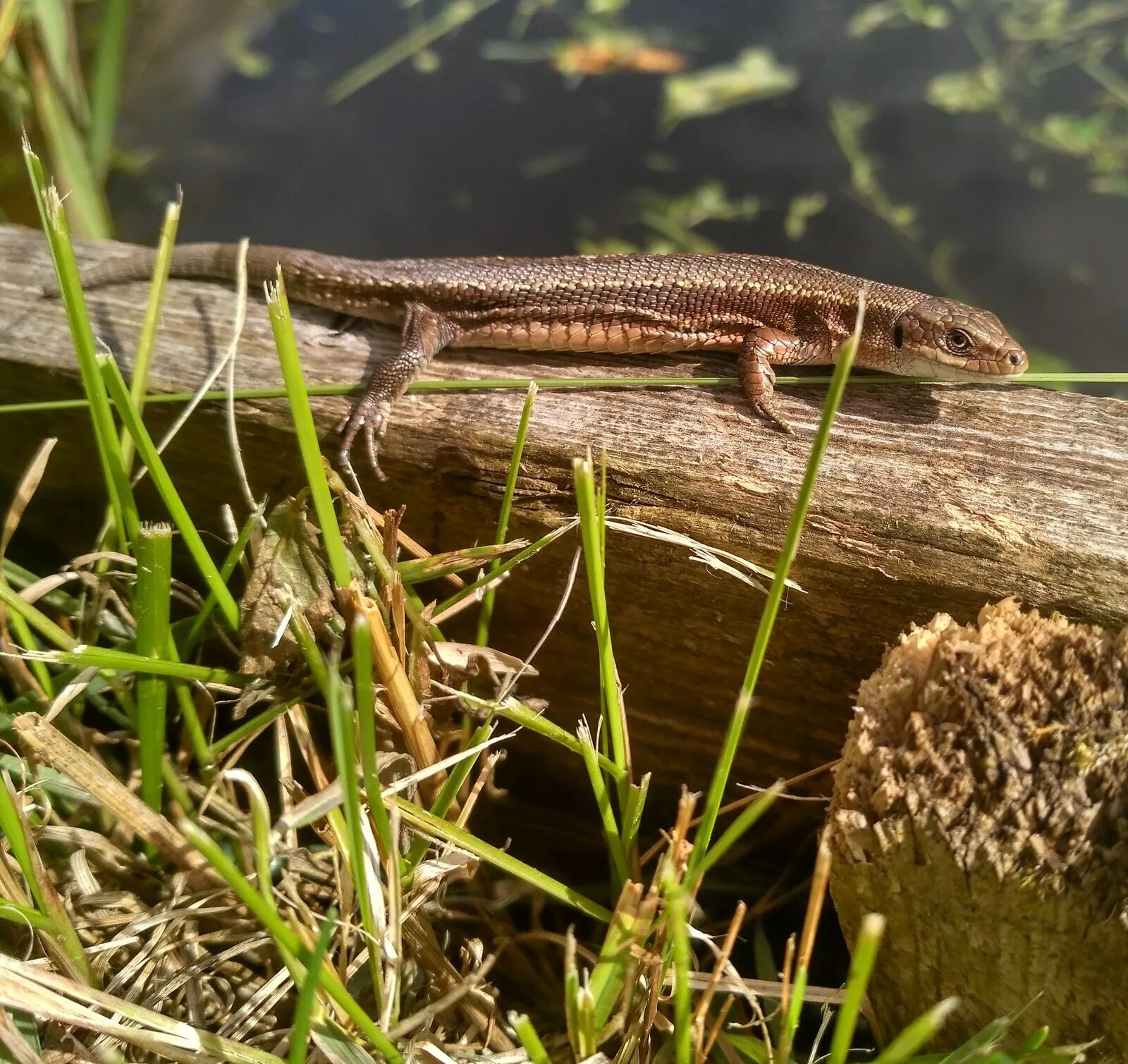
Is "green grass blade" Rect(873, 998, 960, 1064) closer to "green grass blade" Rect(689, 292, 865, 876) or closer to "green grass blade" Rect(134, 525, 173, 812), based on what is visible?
"green grass blade" Rect(689, 292, 865, 876)

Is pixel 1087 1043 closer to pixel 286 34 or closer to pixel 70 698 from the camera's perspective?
pixel 70 698

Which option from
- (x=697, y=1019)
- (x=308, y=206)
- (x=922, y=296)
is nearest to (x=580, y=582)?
(x=697, y=1019)

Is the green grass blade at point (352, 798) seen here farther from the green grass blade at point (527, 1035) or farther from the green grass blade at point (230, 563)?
the green grass blade at point (230, 563)

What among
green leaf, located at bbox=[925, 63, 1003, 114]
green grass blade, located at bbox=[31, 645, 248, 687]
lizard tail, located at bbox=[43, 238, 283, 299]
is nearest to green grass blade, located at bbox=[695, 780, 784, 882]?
green grass blade, located at bbox=[31, 645, 248, 687]

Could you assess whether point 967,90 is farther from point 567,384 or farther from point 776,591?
point 776,591


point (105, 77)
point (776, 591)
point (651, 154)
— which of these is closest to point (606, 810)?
point (776, 591)
